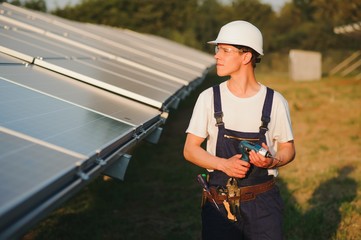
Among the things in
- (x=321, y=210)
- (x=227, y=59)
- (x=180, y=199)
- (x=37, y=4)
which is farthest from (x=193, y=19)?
(x=227, y=59)

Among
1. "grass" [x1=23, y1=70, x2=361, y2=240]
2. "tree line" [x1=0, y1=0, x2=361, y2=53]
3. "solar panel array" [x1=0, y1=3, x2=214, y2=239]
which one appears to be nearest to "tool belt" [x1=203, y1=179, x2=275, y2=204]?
"solar panel array" [x1=0, y1=3, x2=214, y2=239]

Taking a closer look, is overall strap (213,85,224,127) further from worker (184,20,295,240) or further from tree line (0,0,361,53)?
tree line (0,0,361,53)

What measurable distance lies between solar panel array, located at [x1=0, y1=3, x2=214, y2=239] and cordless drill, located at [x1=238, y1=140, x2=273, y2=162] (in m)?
0.76

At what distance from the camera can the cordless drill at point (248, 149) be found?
280 centimetres

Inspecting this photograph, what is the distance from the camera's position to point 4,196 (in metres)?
1.82

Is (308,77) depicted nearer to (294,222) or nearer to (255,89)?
(294,222)

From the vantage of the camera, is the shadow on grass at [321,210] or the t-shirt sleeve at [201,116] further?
the shadow on grass at [321,210]

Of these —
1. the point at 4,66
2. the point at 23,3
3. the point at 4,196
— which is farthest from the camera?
the point at 23,3

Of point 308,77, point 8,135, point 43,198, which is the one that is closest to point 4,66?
point 8,135

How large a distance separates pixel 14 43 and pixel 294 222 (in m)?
3.76

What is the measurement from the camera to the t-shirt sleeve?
10.00ft

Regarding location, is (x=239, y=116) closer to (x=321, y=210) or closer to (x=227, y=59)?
(x=227, y=59)

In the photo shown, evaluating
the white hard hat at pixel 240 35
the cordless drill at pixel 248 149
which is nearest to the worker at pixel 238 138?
the white hard hat at pixel 240 35

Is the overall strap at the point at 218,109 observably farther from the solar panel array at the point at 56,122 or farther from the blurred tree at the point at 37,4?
the blurred tree at the point at 37,4
